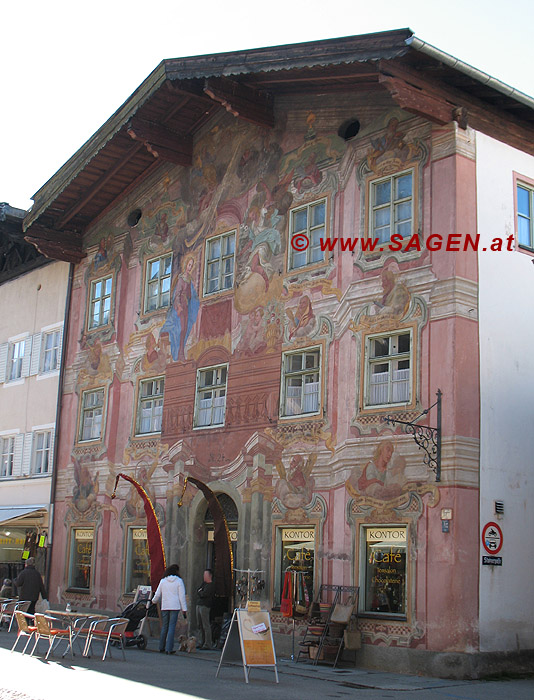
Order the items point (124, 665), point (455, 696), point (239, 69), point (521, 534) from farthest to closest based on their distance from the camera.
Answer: point (239, 69), point (521, 534), point (124, 665), point (455, 696)

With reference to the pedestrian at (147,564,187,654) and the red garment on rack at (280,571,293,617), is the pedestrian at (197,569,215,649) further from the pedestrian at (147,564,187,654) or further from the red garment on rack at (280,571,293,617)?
the red garment on rack at (280,571,293,617)

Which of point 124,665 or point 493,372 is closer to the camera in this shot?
point 124,665

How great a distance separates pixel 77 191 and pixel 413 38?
1185cm

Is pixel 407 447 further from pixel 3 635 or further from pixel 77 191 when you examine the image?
pixel 77 191

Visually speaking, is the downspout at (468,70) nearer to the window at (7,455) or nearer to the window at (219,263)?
the window at (219,263)

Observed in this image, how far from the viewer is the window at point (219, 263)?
20047 millimetres

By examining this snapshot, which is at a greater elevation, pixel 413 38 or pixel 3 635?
pixel 413 38

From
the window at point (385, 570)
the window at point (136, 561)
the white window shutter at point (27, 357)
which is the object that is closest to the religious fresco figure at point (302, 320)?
the window at point (385, 570)

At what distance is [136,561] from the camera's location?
829 inches

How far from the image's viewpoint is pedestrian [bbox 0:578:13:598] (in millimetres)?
23578

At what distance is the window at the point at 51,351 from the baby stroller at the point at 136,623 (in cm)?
976

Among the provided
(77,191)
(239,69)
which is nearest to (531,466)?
(239,69)

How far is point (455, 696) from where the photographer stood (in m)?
12.3

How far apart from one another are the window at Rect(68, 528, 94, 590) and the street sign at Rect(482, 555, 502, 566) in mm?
10711
